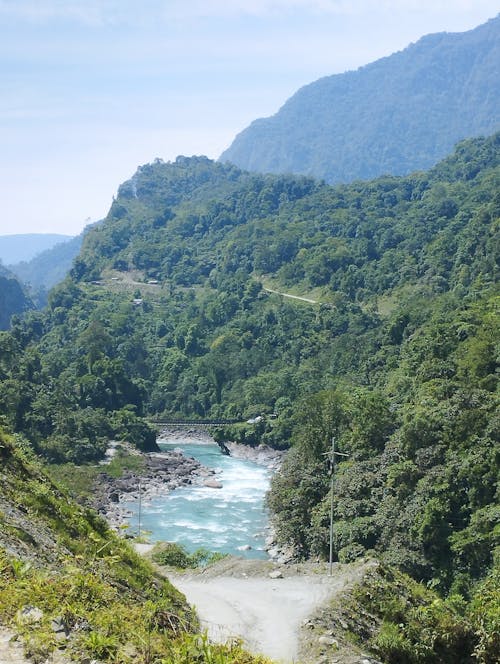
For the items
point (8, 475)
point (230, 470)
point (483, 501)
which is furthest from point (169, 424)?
point (8, 475)

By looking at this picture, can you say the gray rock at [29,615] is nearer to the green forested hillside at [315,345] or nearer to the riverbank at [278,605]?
the riverbank at [278,605]

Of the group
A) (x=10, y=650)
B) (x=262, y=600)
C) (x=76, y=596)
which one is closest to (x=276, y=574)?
(x=262, y=600)

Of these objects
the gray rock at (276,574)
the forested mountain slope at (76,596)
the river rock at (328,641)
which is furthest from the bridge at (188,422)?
the river rock at (328,641)

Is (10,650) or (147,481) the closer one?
(10,650)

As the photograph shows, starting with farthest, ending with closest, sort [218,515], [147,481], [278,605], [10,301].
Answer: [10,301] → [147,481] → [218,515] → [278,605]

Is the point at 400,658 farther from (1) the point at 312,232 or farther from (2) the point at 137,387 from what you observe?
(1) the point at 312,232

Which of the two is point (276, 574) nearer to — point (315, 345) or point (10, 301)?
point (315, 345)
